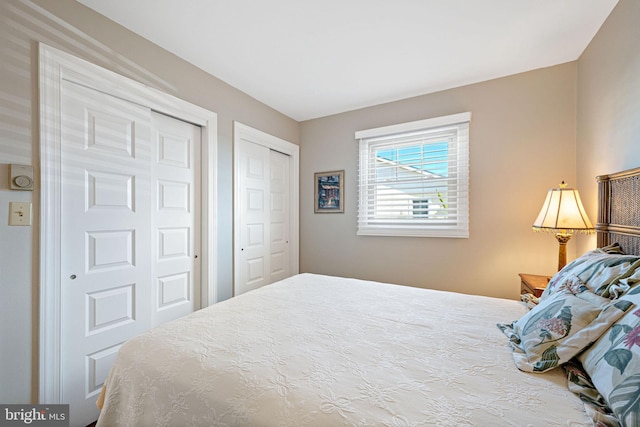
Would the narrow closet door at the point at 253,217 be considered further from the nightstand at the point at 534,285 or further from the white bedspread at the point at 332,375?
the nightstand at the point at 534,285

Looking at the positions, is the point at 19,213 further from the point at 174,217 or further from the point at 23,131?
the point at 174,217

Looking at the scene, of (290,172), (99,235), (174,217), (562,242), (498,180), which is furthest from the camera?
(290,172)

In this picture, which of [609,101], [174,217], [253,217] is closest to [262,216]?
[253,217]

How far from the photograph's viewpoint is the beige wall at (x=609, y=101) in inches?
56.9

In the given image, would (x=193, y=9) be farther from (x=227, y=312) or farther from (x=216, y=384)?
(x=216, y=384)

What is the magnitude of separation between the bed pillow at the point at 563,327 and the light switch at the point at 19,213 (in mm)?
2395

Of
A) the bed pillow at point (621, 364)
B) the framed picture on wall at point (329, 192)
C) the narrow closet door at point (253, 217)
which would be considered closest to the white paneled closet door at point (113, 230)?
the narrow closet door at point (253, 217)

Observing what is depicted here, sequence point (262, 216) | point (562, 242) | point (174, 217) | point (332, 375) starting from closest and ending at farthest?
point (332, 375)
point (562, 242)
point (174, 217)
point (262, 216)

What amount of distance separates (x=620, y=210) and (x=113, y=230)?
3.16 m

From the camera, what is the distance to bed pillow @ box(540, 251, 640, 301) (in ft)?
3.18

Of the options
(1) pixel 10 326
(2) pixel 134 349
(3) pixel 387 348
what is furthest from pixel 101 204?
(3) pixel 387 348

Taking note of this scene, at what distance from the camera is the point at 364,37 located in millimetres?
1911

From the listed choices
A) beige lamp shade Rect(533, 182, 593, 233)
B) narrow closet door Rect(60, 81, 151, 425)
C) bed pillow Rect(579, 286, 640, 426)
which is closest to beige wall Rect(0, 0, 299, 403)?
narrow closet door Rect(60, 81, 151, 425)

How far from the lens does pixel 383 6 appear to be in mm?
1631
